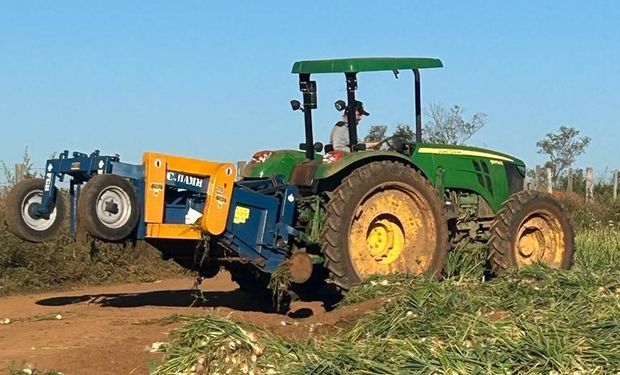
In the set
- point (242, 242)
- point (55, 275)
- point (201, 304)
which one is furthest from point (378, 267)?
point (55, 275)

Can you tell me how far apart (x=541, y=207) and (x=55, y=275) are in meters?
6.54

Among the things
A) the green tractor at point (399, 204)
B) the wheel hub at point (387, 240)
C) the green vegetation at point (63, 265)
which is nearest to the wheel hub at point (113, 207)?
the green tractor at point (399, 204)

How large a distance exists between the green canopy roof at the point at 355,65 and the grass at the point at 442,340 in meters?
2.88

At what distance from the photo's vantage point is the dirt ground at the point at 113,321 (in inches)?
278

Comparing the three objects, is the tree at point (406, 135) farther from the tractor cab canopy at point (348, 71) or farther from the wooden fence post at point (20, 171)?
the wooden fence post at point (20, 171)

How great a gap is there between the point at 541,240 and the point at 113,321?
5035mm

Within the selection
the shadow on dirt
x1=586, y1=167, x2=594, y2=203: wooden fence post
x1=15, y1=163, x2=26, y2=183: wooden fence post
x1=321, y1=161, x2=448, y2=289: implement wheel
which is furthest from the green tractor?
x1=586, y1=167, x2=594, y2=203: wooden fence post

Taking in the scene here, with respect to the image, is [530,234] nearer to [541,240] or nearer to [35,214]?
[541,240]

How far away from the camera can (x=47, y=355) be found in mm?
7254

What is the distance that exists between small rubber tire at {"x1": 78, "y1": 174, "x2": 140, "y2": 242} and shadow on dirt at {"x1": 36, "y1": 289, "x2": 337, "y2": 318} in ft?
6.16

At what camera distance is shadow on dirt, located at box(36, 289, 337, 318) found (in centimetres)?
1074

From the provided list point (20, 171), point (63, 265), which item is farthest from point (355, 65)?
point (20, 171)

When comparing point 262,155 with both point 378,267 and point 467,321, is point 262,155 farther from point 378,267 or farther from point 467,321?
point 467,321

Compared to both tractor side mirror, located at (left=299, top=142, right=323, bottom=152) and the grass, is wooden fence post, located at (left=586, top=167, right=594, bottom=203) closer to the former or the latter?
tractor side mirror, located at (left=299, top=142, right=323, bottom=152)
